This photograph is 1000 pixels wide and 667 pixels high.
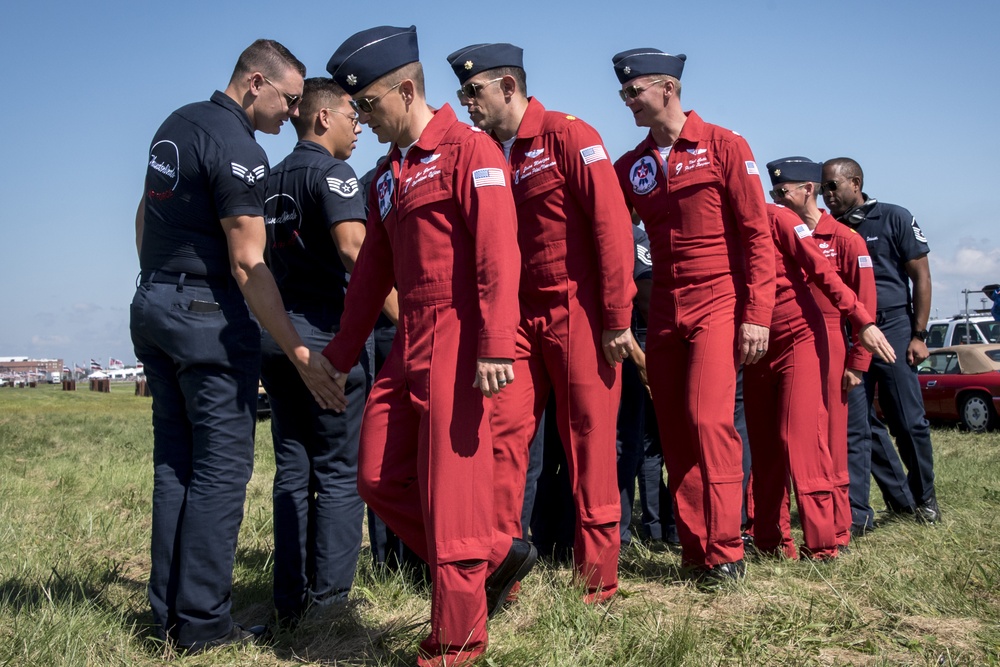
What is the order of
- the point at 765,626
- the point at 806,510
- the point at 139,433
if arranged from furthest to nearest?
the point at 139,433 < the point at 806,510 < the point at 765,626

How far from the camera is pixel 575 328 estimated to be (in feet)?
12.8

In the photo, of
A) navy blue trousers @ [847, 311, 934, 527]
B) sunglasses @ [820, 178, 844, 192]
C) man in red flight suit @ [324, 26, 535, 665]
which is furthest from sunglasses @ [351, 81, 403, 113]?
sunglasses @ [820, 178, 844, 192]

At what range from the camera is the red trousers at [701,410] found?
4234 millimetres

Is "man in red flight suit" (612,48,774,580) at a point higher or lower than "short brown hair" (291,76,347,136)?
lower

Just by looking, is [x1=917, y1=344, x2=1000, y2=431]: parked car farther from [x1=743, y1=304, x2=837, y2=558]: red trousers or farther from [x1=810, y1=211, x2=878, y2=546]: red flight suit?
[x1=743, y1=304, x2=837, y2=558]: red trousers

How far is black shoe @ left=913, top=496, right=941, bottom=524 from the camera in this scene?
6004 millimetres

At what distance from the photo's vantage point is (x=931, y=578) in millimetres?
4027

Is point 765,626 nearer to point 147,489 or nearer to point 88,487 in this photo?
point 147,489

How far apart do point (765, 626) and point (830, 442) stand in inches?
88.4

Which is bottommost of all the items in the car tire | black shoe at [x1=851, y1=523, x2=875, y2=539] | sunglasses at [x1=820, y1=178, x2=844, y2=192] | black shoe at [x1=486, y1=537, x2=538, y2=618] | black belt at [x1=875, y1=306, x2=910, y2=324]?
the car tire

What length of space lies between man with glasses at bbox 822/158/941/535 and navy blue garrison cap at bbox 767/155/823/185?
1002 millimetres

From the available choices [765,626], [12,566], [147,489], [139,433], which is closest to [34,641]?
[12,566]

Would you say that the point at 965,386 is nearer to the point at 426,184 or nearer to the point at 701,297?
the point at 701,297

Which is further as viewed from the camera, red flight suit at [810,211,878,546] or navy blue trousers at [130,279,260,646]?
red flight suit at [810,211,878,546]
